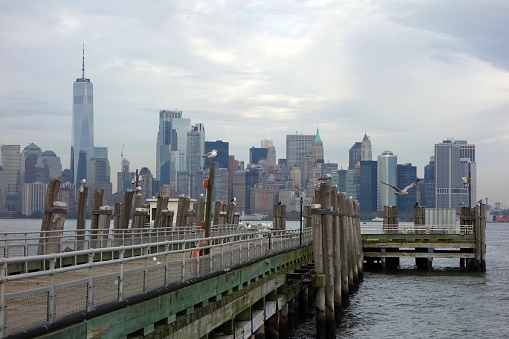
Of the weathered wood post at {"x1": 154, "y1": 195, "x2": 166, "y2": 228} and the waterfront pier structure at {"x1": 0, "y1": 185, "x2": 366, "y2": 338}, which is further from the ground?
the weathered wood post at {"x1": 154, "y1": 195, "x2": 166, "y2": 228}

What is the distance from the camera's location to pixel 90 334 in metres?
13.2

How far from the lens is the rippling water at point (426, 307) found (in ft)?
139

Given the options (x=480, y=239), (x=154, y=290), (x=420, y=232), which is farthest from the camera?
(x=420, y=232)

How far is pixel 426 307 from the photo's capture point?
51.8 meters

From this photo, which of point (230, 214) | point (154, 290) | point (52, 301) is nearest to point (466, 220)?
point (230, 214)

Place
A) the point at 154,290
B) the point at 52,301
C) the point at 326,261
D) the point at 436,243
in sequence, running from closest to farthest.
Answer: the point at 52,301
the point at 154,290
the point at 326,261
the point at 436,243

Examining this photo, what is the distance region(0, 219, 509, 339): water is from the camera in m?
42.2

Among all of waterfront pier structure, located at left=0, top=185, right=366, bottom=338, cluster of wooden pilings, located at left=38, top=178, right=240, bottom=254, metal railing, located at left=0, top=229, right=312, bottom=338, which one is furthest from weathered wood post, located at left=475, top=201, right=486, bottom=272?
metal railing, located at left=0, top=229, right=312, bottom=338

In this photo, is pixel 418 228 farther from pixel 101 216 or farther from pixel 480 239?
pixel 101 216

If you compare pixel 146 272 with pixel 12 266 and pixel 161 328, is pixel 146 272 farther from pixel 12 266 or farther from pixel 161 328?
pixel 12 266

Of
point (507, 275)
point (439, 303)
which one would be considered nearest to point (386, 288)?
point (439, 303)

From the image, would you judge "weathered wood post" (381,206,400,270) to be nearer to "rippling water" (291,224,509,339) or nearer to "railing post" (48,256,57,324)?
"rippling water" (291,224,509,339)

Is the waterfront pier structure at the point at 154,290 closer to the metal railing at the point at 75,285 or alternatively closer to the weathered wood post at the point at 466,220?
the metal railing at the point at 75,285

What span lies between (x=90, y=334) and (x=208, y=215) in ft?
42.1
